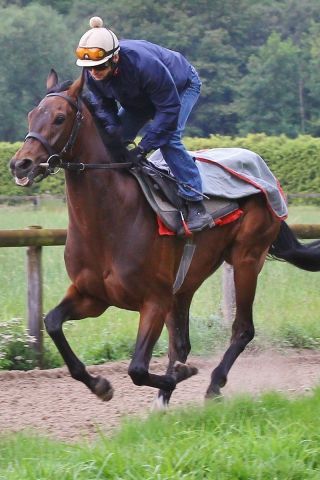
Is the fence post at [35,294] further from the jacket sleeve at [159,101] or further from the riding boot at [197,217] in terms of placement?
the jacket sleeve at [159,101]

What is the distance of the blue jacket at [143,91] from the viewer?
5.66 metres

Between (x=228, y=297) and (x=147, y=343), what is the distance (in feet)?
10.2

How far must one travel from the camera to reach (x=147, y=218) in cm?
584

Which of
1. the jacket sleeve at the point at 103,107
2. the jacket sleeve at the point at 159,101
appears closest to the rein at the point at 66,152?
the jacket sleeve at the point at 103,107

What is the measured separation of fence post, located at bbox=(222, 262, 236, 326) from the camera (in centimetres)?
870

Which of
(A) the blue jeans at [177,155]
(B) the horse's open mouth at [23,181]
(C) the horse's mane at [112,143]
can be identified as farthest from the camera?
(A) the blue jeans at [177,155]

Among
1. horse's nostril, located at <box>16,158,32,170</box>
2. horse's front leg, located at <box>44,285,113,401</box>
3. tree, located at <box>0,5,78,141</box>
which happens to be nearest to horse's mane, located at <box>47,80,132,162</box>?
horse's nostril, located at <box>16,158,32,170</box>

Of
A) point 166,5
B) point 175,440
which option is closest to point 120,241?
point 175,440

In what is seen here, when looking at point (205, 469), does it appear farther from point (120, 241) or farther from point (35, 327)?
point (35, 327)

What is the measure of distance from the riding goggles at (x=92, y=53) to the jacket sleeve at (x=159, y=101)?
0.31 metres

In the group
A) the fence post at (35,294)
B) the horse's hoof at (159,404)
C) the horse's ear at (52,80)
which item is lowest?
the fence post at (35,294)

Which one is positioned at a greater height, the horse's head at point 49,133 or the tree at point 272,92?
the horse's head at point 49,133

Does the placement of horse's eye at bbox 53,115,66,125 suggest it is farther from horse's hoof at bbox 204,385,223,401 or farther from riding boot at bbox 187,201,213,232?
horse's hoof at bbox 204,385,223,401

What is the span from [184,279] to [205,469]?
207cm
